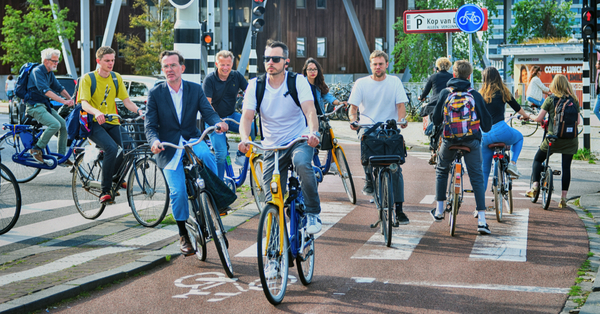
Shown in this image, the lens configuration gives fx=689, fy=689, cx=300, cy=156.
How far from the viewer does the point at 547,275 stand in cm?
580

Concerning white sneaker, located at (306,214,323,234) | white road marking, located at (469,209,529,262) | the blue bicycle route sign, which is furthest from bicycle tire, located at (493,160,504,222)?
the blue bicycle route sign

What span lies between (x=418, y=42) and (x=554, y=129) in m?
23.3

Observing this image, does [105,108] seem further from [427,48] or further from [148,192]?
[427,48]

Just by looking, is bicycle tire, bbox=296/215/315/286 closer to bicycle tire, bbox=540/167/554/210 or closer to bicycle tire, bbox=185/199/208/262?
bicycle tire, bbox=185/199/208/262

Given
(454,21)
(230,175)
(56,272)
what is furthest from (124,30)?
(56,272)

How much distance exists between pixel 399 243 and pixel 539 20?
37.5m

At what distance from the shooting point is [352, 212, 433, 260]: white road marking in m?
6.51

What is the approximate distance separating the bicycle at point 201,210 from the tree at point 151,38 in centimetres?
3537

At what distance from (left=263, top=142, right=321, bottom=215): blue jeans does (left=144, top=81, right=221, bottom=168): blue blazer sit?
2.99 ft

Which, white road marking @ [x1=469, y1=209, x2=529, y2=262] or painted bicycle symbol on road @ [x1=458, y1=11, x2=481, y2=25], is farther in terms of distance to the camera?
painted bicycle symbol on road @ [x1=458, y1=11, x2=481, y2=25]

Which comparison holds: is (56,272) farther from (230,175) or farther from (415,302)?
(230,175)

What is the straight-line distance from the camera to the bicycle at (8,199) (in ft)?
23.1

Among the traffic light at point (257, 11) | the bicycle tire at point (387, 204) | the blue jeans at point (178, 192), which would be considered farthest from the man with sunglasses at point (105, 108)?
the traffic light at point (257, 11)

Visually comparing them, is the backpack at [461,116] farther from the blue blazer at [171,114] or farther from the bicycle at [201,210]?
the bicycle at [201,210]
